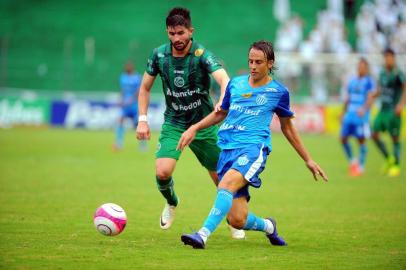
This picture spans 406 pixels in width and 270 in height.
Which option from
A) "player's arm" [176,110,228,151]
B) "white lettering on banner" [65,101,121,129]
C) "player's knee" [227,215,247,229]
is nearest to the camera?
"player's arm" [176,110,228,151]

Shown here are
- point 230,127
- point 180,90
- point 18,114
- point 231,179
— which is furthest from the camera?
point 18,114

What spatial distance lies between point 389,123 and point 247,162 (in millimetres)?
11742

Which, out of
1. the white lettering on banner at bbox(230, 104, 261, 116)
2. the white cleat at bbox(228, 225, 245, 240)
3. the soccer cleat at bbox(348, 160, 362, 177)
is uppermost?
the white lettering on banner at bbox(230, 104, 261, 116)

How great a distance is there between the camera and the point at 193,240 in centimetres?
851

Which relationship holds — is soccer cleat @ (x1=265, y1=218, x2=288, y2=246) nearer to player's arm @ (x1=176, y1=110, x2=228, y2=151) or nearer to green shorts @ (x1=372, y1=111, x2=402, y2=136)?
player's arm @ (x1=176, y1=110, x2=228, y2=151)

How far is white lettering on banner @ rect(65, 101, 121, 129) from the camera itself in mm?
33594

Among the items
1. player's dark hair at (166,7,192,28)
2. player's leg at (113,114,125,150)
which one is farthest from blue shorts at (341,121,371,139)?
player's dark hair at (166,7,192,28)

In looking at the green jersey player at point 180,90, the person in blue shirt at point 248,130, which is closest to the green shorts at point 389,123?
the green jersey player at point 180,90

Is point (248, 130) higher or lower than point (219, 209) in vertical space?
higher

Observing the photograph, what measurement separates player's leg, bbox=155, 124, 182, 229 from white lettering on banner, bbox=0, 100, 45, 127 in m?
23.5

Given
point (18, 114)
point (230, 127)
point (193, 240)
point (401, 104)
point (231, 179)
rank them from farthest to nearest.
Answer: point (18, 114) < point (401, 104) < point (230, 127) < point (231, 179) < point (193, 240)

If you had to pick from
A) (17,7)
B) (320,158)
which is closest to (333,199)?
(320,158)

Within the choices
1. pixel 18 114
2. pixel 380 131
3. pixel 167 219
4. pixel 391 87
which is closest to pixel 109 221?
pixel 167 219

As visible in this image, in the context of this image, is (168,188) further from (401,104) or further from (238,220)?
(401,104)
